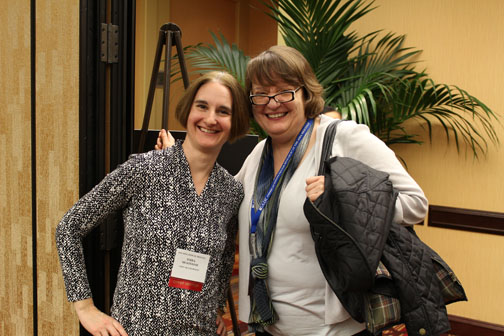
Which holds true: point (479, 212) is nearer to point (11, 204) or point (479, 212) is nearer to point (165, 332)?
point (165, 332)

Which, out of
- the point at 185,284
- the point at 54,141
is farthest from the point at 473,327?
the point at 54,141

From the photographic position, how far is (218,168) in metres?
1.32

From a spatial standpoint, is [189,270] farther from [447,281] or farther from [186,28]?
[186,28]

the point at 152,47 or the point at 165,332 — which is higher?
the point at 152,47

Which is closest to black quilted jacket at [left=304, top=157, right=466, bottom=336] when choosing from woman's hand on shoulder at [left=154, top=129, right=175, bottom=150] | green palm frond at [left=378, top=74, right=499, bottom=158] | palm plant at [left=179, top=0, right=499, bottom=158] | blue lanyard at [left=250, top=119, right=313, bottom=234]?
blue lanyard at [left=250, top=119, right=313, bottom=234]

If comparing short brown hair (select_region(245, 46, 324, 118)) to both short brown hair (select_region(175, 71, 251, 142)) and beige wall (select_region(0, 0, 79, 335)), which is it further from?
beige wall (select_region(0, 0, 79, 335))

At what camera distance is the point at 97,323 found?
3.69ft

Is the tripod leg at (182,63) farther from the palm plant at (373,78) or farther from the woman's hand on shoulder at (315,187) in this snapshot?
the palm plant at (373,78)

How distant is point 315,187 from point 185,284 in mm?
442

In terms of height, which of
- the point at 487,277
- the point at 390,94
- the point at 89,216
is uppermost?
the point at 390,94

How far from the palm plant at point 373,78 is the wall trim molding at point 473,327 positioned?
46.4 inches

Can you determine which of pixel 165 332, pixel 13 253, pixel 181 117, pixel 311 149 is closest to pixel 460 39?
pixel 311 149

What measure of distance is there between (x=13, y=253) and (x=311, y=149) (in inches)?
54.1

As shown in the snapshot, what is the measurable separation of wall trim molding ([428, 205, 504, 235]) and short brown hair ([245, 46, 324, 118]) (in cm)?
221
